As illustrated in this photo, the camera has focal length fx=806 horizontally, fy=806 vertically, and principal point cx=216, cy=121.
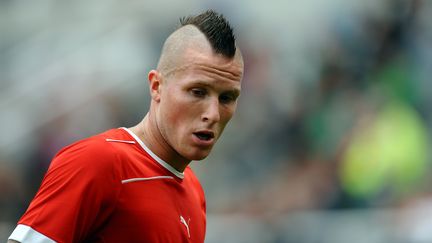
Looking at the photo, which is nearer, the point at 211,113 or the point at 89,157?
the point at 89,157

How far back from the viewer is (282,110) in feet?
24.0

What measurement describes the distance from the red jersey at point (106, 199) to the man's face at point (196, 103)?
0.14 m

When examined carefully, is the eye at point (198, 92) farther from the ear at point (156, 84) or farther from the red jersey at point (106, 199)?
the red jersey at point (106, 199)

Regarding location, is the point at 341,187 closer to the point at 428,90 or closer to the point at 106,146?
the point at 428,90

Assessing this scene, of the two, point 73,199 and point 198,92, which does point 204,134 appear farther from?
point 73,199

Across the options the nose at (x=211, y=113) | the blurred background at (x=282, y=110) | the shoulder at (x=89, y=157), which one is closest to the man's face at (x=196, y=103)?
the nose at (x=211, y=113)

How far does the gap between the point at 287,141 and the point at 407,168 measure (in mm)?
1071

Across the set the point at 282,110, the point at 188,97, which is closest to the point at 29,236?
the point at 188,97

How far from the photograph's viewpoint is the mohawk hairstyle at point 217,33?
3.35 m

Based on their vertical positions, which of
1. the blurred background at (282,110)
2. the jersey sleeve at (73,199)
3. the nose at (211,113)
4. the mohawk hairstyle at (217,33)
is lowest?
the jersey sleeve at (73,199)

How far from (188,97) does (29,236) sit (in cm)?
86

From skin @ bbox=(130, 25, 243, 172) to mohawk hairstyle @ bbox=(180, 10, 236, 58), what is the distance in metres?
0.02

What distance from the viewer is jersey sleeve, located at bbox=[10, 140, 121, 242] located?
2832 millimetres

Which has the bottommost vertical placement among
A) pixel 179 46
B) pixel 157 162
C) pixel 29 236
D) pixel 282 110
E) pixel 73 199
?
pixel 29 236
